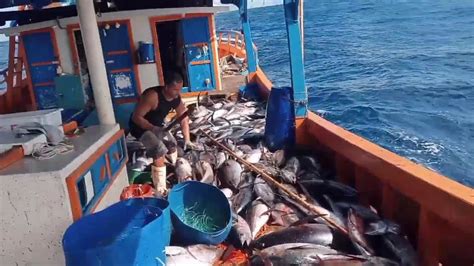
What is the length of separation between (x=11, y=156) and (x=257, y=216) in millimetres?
2717

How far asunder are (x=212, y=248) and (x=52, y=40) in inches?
291

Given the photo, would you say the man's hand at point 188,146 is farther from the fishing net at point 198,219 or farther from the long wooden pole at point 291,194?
the fishing net at point 198,219

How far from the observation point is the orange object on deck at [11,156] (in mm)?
3285

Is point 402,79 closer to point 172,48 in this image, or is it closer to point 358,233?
point 172,48

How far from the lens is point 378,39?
25188mm

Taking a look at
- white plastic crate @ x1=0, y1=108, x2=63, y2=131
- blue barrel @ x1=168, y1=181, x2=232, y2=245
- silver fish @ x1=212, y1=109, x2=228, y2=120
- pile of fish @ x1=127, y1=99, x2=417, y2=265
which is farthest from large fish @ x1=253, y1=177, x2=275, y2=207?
silver fish @ x1=212, y1=109, x2=228, y2=120

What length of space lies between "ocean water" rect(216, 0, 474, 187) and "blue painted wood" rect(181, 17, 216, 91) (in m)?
4.25

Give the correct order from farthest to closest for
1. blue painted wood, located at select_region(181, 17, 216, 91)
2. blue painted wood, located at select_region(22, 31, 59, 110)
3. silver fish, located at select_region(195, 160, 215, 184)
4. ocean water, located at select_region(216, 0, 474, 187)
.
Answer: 1. ocean water, located at select_region(216, 0, 474, 187)
2. blue painted wood, located at select_region(181, 17, 216, 91)
3. blue painted wood, located at select_region(22, 31, 59, 110)
4. silver fish, located at select_region(195, 160, 215, 184)

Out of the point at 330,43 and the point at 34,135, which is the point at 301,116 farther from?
the point at 330,43

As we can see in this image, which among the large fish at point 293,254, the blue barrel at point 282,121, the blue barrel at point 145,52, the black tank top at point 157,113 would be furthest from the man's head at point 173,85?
the blue barrel at point 145,52

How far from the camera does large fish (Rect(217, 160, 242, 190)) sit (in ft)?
19.9

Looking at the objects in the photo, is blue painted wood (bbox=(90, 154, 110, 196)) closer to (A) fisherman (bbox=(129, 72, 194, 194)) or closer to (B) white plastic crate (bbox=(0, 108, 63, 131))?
(B) white plastic crate (bbox=(0, 108, 63, 131))

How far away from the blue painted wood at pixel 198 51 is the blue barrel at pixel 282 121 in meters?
3.65

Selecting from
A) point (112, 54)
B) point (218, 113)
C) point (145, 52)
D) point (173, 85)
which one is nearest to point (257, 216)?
point (173, 85)
